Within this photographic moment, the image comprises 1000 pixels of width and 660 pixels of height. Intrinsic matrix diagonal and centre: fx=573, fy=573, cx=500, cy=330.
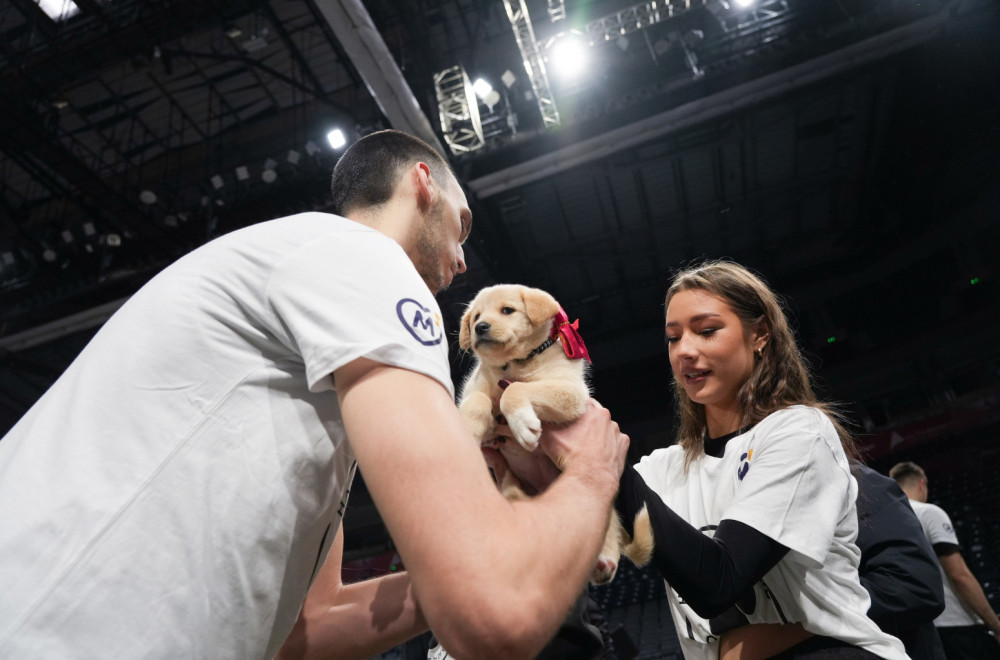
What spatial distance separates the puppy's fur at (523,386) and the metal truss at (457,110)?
568 cm

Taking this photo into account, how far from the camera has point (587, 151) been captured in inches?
300

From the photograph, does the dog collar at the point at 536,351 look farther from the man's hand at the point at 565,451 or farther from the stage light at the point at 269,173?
the stage light at the point at 269,173

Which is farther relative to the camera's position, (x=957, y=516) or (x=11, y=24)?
(x=957, y=516)

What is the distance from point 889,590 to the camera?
2020 mm

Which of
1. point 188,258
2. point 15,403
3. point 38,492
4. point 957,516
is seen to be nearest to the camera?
point 38,492

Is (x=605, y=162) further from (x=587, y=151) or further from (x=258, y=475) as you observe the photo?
(x=258, y=475)

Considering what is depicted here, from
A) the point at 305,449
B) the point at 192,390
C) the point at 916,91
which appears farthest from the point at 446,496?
the point at 916,91

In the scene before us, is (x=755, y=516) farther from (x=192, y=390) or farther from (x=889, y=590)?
(x=192, y=390)

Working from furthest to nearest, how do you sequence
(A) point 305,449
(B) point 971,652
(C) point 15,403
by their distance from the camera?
(C) point 15,403, (B) point 971,652, (A) point 305,449

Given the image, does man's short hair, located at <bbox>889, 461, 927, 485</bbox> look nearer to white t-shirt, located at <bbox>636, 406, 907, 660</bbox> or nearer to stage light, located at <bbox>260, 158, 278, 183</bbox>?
white t-shirt, located at <bbox>636, 406, 907, 660</bbox>

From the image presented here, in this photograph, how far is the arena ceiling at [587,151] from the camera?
7.18 m

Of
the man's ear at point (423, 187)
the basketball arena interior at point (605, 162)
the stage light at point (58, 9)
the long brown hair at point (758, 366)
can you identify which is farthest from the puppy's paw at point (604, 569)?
the stage light at point (58, 9)

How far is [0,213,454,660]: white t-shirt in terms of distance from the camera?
0.80 meters

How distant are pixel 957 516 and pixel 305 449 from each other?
44.6ft
